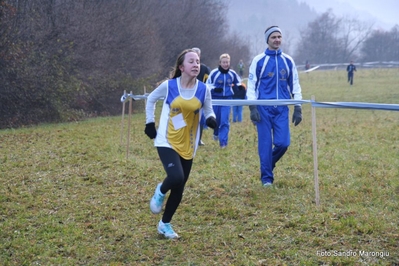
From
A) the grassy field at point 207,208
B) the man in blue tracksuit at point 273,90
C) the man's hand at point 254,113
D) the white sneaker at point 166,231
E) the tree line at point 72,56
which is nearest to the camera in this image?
the grassy field at point 207,208

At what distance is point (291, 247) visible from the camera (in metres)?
5.34

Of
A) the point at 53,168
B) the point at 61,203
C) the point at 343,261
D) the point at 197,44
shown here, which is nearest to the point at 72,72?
the point at 53,168

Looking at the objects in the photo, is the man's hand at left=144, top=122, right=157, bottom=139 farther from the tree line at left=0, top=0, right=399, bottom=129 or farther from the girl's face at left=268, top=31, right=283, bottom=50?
the tree line at left=0, top=0, right=399, bottom=129

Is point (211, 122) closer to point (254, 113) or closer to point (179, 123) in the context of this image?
point (179, 123)

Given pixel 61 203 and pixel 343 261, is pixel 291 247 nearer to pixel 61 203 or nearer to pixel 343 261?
pixel 343 261

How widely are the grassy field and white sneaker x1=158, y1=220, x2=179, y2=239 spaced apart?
0.11 m

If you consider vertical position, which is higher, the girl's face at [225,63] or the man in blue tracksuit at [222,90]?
the girl's face at [225,63]

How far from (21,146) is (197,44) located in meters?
30.0

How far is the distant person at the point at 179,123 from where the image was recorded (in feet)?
17.9

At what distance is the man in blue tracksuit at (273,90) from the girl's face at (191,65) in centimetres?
197

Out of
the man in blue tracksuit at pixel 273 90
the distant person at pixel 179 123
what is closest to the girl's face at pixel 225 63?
the man in blue tracksuit at pixel 273 90

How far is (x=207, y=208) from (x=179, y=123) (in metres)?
1.75

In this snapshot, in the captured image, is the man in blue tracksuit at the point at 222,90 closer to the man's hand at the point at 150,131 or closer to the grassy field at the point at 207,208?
the grassy field at the point at 207,208

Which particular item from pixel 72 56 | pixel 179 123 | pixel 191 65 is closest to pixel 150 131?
pixel 179 123
